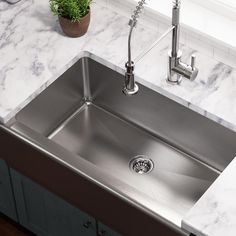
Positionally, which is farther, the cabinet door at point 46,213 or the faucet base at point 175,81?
the cabinet door at point 46,213

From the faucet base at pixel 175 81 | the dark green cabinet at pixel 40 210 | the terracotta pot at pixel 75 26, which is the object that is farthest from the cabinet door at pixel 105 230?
the terracotta pot at pixel 75 26

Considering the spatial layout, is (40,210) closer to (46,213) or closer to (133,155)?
(46,213)

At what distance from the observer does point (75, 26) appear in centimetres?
290

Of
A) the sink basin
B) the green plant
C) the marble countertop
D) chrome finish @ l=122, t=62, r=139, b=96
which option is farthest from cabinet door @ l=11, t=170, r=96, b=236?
the green plant

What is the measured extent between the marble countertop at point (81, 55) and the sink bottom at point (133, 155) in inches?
9.5

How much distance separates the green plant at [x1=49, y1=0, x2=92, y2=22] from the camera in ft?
9.34

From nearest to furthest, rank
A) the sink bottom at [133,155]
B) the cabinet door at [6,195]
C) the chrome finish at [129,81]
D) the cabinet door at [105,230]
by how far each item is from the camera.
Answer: the chrome finish at [129,81] < the cabinet door at [105,230] < the sink bottom at [133,155] < the cabinet door at [6,195]

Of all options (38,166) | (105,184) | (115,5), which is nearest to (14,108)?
(38,166)

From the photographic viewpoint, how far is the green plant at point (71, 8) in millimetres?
2846

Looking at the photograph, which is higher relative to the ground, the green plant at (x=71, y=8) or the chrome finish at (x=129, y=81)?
the green plant at (x=71, y=8)

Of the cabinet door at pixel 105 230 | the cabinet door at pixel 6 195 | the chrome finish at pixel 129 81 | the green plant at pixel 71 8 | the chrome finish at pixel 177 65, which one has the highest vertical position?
the green plant at pixel 71 8

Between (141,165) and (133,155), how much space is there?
5 cm

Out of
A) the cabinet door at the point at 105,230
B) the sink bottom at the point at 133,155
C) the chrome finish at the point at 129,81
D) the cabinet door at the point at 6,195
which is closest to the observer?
the chrome finish at the point at 129,81

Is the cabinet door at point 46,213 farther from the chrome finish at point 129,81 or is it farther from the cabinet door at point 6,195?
the chrome finish at point 129,81
